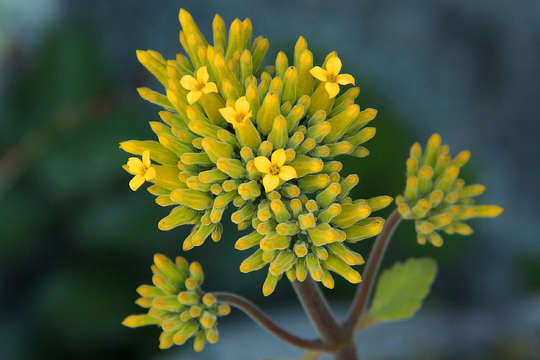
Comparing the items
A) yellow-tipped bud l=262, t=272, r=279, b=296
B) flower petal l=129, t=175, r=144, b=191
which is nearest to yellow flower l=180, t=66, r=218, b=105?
flower petal l=129, t=175, r=144, b=191

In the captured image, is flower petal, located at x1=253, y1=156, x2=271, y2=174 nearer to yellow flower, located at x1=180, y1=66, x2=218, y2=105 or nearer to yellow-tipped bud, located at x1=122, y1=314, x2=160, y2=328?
yellow flower, located at x1=180, y1=66, x2=218, y2=105

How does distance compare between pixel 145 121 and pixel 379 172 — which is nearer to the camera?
pixel 379 172

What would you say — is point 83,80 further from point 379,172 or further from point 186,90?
point 186,90

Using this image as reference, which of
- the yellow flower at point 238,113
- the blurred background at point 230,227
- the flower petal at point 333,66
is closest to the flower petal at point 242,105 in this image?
the yellow flower at point 238,113

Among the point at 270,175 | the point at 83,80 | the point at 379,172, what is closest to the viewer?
the point at 270,175

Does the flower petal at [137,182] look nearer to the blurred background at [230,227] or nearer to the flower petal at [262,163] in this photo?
the flower petal at [262,163]

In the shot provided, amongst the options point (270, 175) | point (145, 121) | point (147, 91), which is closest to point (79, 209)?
point (145, 121)
